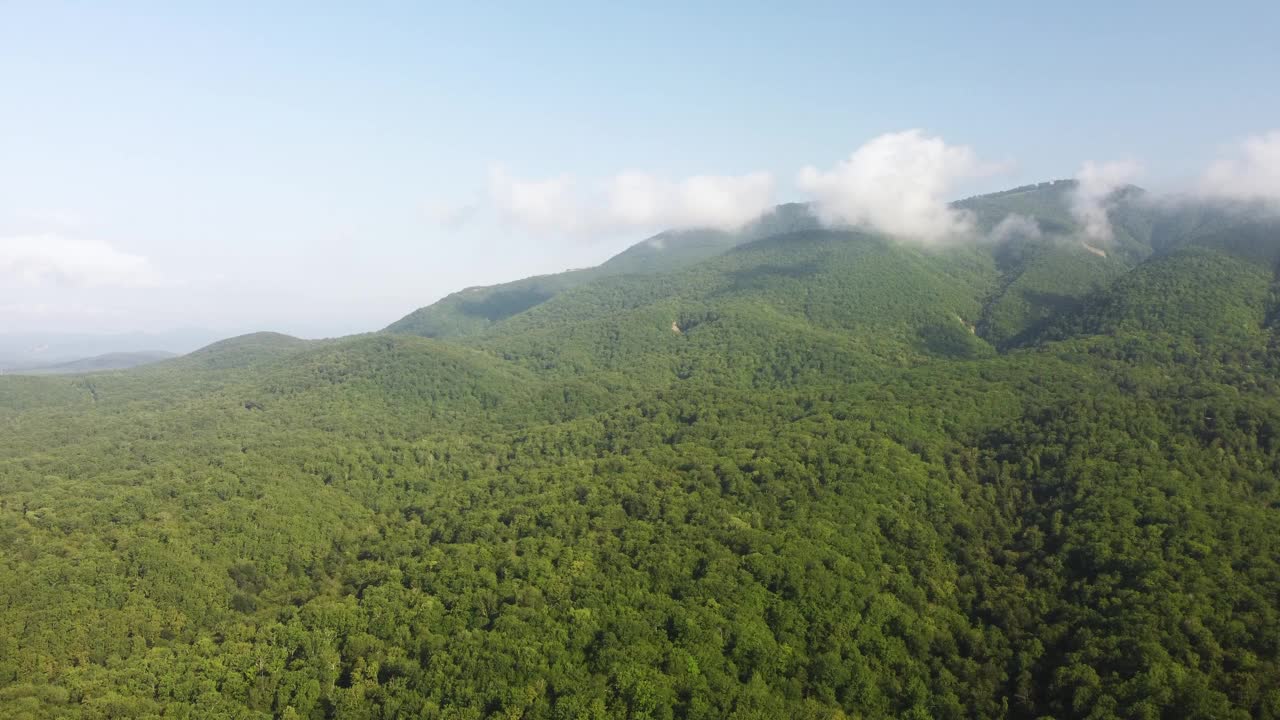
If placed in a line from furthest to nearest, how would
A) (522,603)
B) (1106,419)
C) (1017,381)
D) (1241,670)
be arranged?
(1017,381) < (1106,419) < (522,603) < (1241,670)

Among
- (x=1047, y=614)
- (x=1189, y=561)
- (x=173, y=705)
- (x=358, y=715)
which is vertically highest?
(x=173, y=705)

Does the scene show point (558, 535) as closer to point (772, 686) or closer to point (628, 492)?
point (628, 492)

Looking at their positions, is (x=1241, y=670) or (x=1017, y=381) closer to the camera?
(x=1241, y=670)

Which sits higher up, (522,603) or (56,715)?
(56,715)

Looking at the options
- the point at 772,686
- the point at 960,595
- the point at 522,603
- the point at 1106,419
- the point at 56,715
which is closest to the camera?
the point at 56,715

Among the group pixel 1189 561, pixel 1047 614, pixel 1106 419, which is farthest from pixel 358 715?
pixel 1106 419

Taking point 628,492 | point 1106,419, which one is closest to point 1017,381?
point 1106,419
